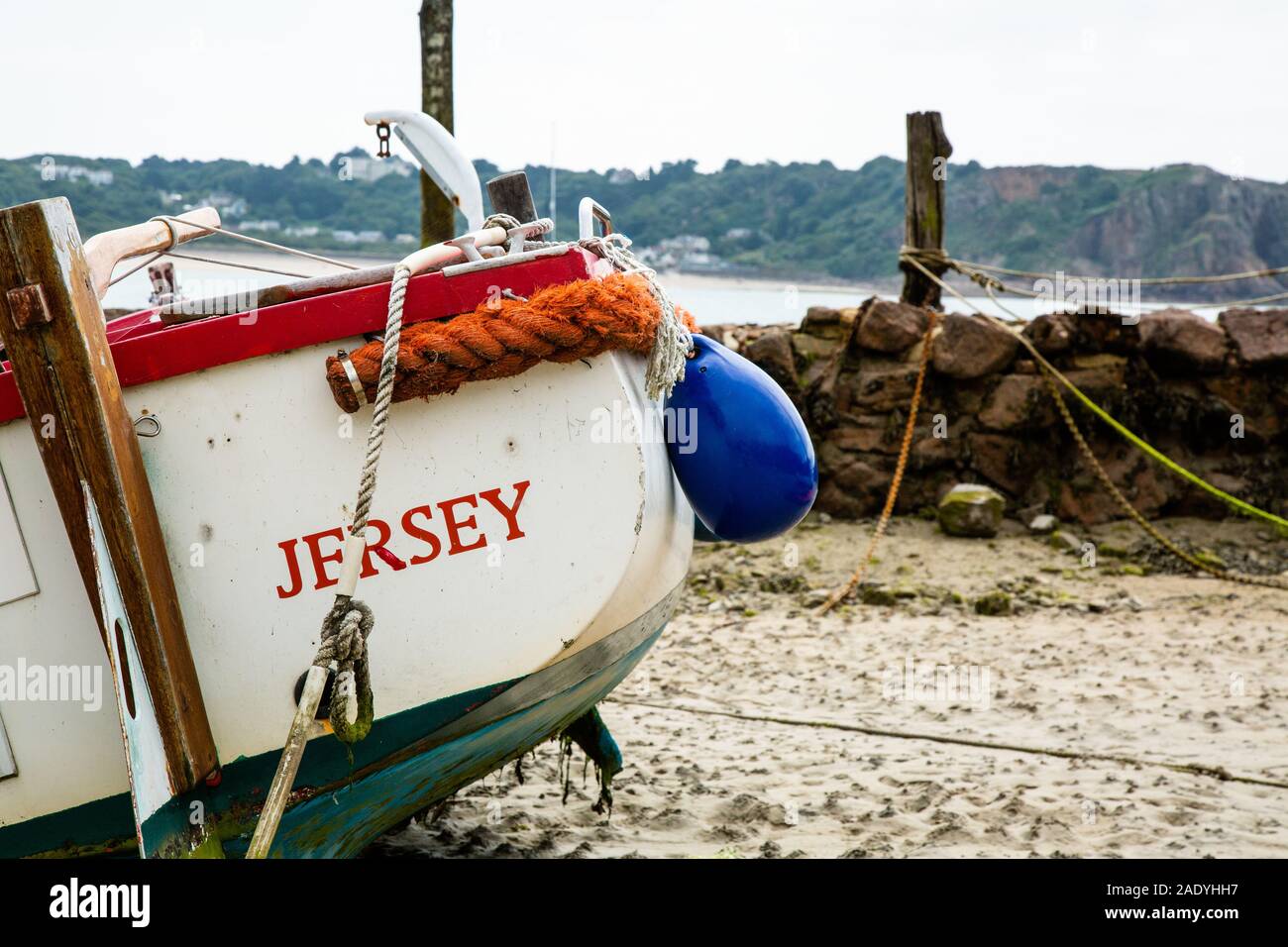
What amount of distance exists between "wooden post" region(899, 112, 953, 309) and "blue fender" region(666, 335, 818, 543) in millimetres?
5161

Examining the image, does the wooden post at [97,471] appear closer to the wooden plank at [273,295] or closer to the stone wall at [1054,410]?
the wooden plank at [273,295]

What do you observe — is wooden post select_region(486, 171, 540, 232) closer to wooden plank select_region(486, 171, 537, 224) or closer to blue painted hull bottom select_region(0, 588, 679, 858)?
wooden plank select_region(486, 171, 537, 224)

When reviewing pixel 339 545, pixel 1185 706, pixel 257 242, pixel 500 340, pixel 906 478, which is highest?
pixel 257 242

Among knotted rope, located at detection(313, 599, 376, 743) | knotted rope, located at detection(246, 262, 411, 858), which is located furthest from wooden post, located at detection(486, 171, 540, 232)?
knotted rope, located at detection(313, 599, 376, 743)

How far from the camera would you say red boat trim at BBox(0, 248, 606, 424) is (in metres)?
2.26

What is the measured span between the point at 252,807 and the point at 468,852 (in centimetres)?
104

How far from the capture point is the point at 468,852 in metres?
3.31

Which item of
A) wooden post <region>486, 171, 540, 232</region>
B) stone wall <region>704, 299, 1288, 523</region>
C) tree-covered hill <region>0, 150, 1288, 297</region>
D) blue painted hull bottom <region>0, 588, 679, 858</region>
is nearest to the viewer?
blue painted hull bottom <region>0, 588, 679, 858</region>

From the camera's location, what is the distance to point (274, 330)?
7.42 feet

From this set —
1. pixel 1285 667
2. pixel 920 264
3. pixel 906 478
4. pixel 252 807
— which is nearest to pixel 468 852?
pixel 252 807

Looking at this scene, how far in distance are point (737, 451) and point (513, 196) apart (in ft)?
3.33

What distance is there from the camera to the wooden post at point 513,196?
3.12m
